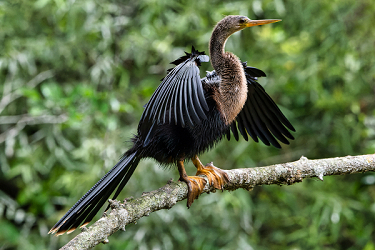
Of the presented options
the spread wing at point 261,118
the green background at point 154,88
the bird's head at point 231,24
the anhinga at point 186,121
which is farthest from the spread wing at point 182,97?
the green background at point 154,88

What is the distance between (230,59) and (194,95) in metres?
0.70

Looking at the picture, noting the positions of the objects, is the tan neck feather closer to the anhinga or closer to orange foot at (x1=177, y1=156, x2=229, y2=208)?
the anhinga

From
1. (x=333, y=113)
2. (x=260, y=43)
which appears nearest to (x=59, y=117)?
(x=260, y=43)

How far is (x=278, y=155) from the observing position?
17.7ft

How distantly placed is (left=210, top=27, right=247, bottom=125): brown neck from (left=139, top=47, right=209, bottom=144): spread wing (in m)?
0.31

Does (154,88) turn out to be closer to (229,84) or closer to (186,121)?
(229,84)

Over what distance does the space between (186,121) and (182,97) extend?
0.31 meters

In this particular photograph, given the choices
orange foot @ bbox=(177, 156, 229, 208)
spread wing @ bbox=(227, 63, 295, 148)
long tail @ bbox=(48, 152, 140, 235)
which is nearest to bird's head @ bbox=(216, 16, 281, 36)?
spread wing @ bbox=(227, 63, 295, 148)

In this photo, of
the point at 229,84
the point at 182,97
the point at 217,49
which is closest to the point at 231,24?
the point at 217,49

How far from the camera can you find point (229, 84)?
2.51 m

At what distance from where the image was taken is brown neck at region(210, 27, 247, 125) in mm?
2475

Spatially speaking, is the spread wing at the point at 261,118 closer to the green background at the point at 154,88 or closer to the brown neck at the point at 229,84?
the brown neck at the point at 229,84

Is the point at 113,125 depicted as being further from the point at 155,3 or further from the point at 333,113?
the point at 333,113

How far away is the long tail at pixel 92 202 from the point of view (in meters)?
2.10
